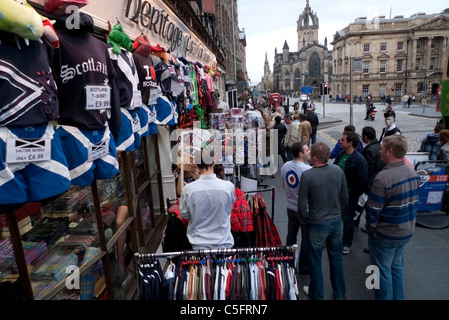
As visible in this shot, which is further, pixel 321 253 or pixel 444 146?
pixel 444 146

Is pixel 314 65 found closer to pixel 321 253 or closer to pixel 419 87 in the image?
pixel 419 87

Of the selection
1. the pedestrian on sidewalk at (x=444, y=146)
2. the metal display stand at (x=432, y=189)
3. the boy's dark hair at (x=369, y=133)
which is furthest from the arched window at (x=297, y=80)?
the boy's dark hair at (x=369, y=133)

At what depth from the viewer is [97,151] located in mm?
2266

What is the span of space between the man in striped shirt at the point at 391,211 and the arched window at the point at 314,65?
389ft

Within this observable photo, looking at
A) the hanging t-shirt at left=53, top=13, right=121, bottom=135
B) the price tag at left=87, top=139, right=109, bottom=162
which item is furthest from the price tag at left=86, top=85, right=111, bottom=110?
the price tag at left=87, top=139, right=109, bottom=162

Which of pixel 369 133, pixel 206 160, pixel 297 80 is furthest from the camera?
pixel 297 80

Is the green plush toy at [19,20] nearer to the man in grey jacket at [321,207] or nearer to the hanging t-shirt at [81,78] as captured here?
the hanging t-shirt at [81,78]

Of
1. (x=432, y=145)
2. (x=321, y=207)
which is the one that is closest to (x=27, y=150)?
(x=321, y=207)

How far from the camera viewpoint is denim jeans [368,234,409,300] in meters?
3.38

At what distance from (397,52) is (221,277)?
70.9 metres

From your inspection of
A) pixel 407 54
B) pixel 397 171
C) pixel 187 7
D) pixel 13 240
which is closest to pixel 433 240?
pixel 397 171

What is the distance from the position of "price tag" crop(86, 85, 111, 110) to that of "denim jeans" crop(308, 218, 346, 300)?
2.66 metres
